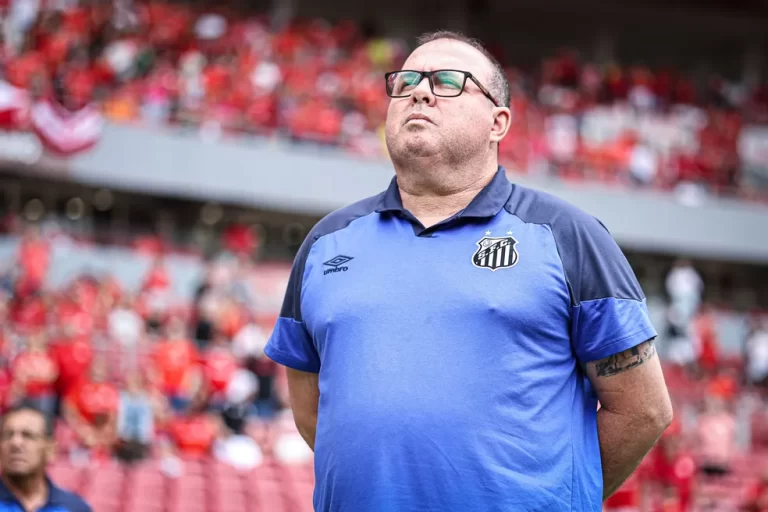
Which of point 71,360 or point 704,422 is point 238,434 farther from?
point 704,422

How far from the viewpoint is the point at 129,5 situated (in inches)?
616

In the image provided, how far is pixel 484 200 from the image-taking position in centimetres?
230

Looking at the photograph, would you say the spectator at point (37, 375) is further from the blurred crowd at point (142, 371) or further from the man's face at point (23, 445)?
the man's face at point (23, 445)

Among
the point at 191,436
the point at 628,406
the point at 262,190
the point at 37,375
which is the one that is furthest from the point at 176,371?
the point at 628,406

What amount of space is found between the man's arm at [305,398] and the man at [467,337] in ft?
0.65

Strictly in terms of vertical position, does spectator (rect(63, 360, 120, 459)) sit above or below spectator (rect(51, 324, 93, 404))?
below

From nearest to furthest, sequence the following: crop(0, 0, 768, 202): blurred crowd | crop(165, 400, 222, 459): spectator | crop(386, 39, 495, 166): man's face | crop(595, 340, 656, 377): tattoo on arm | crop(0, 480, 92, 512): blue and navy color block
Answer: crop(595, 340, 656, 377): tattoo on arm < crop(386, 39, 495, 166): man's face < crop(0, 480, 92, 512): blue and navy color block < crop(165, 400, 222, 459): spectator < crop(0, 0, 768, 202): blurred crowd

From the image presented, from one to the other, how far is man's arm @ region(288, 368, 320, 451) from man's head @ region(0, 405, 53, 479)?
165 cm

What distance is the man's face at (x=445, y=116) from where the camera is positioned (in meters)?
2.29

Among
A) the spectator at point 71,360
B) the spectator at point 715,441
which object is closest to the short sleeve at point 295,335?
the spectator at point 71,360

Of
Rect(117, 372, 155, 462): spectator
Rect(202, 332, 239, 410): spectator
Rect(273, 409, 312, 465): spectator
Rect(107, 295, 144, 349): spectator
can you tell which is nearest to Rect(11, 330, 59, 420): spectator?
Rect(117, 372, 155, 462): spectator

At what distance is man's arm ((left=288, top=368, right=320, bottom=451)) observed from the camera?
2.55 metres

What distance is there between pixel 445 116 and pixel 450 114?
1cm

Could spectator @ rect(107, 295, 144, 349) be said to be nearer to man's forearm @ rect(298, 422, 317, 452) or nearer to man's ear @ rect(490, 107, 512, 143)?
man's forearm @ rect(298, 422, 317, 452)
